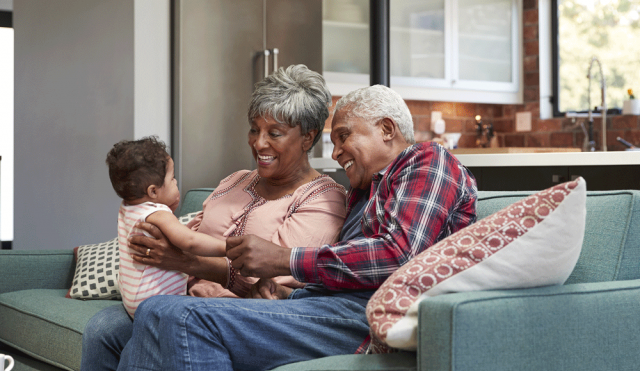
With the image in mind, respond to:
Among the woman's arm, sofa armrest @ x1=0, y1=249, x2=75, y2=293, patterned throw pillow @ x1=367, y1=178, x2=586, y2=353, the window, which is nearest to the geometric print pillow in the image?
sofa armrest @ x1=0, y1=249, x2=75, y2=293

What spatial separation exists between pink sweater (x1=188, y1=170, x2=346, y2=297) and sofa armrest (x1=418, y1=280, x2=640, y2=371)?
62cm

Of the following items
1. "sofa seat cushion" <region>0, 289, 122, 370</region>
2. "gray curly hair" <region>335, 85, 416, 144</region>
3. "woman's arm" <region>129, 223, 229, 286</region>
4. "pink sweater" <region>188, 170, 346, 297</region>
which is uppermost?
"gray curly hair" <region>335, 85, 416, 144</region>

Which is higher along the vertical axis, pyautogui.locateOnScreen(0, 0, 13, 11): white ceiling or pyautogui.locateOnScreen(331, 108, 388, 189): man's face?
pyautogui.locateOnScreen(0, 0, 13, 11): white ceiling

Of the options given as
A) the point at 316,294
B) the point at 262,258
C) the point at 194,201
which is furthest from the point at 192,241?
the point at 194,201

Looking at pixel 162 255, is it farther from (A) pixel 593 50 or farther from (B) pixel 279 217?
(A) pixel 593 50

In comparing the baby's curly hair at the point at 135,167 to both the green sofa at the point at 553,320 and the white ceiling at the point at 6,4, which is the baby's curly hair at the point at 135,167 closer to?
the green sofa at the point at 553,320

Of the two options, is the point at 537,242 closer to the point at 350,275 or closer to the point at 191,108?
the point at 350,275

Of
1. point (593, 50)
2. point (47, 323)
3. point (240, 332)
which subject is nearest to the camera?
point (240, 332)

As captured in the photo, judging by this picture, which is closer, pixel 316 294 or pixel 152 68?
pixel 316 294

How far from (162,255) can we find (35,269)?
963 mm

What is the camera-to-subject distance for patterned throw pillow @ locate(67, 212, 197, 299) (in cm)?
216

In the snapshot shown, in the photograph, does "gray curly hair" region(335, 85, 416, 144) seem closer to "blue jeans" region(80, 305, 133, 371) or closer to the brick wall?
"blue jeans" region(80, 305, 133, 371)

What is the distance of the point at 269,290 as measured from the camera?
162 cm

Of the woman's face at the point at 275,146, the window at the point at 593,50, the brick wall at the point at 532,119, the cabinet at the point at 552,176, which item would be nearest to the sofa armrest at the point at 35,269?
the woman's face at the point at 275,146
